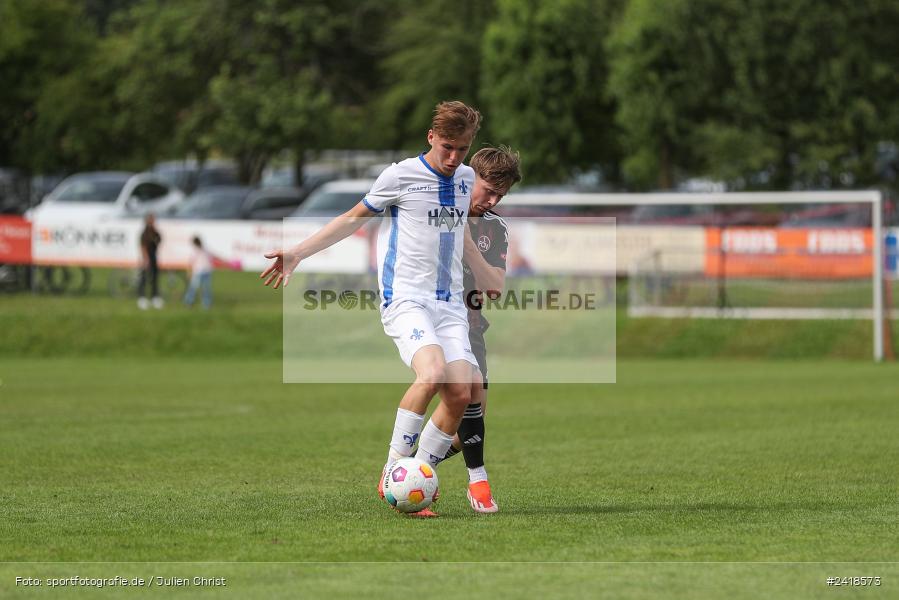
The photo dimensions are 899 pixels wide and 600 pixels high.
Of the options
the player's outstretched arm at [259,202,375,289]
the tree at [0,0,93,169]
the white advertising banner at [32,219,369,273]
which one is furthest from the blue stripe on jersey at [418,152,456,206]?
the tree at [0,0,93,169]

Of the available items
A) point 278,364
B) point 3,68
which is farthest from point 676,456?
point 3,68

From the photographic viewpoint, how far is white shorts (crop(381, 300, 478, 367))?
8.24 metres

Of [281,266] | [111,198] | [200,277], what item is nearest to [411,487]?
[281,266]

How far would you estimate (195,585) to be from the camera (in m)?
6.20

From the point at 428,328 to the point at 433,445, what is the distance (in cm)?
71

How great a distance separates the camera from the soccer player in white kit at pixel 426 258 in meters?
8.24

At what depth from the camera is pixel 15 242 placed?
1210 inches

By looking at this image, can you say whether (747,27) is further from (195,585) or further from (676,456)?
(195,585)

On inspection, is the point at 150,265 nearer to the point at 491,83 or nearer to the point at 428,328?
the point at 491,83

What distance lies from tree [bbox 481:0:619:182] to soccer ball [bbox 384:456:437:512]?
1424 inches

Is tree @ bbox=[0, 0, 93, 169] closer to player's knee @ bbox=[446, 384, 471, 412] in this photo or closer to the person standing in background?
the person standing in background

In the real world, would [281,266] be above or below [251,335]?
above

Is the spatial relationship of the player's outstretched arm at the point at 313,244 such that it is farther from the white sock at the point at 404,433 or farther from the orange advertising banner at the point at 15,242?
the orange advertising banner at the point at 15,242

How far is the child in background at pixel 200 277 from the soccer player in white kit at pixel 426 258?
21.4 meters
